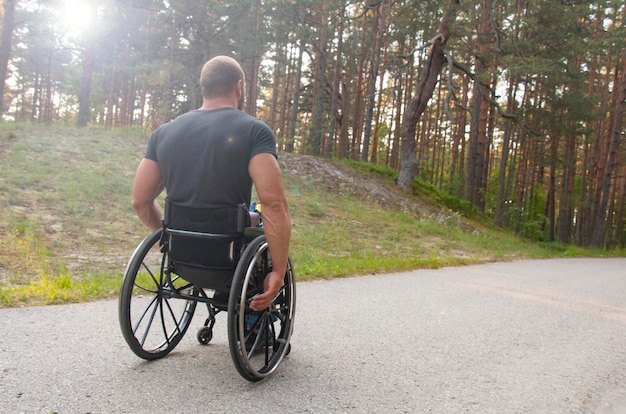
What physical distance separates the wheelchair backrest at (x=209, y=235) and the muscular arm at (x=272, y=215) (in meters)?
0.14

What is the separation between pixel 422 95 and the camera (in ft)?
54.8

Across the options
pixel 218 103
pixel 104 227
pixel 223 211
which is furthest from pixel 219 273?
pixel 104 227

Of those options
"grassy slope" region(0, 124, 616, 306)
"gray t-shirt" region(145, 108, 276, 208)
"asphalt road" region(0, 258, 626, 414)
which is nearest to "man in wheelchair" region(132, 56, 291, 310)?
"gray t-shirt" region(145, 108, 276, 208)

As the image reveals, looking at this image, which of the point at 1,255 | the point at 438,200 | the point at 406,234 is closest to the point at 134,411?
the point at 1,255

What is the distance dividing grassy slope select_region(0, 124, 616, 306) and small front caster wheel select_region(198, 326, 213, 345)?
1767mm

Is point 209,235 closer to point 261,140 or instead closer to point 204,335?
point 261,140

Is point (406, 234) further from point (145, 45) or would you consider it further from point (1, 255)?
point (145, 45)

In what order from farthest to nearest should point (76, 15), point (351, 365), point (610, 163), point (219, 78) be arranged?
point (76, 15) → point (610, 163) → point (351, 365) → point (219, 78)

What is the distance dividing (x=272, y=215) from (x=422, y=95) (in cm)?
1564

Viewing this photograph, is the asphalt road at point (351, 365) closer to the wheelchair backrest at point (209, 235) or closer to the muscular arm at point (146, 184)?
the wheelchair backrest at point (209, 235)

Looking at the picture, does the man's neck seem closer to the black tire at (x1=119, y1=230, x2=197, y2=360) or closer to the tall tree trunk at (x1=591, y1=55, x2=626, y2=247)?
the black tire at (x1=119, y1=230, x2=197, y2=360)

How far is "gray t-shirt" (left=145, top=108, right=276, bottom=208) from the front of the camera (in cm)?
229

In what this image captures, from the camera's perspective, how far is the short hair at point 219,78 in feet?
8.04

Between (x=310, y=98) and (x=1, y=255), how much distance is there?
26.6 metres
